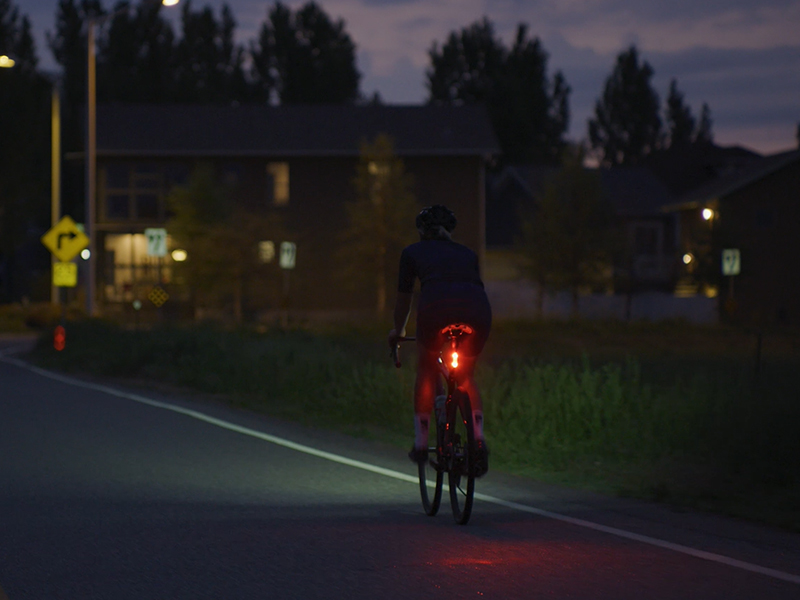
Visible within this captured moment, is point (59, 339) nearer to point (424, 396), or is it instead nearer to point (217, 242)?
point (424, 396)

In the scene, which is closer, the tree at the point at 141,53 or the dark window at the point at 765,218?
the dark window at the point at 765,218

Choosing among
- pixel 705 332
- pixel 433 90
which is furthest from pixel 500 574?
pixel 433 90

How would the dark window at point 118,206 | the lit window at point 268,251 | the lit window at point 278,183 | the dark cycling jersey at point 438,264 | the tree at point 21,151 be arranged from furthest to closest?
the tree at point 21,151 < the dark window at point 118,206 < the lit window at point 278,183 < the lit window at point 268,251 < the dark cycling jersey at point 438,264

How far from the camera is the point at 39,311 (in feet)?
141

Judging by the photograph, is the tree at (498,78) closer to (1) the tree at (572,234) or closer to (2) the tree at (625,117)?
(2) the tree at (625,117)

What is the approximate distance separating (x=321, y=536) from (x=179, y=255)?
131 ft

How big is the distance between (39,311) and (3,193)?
1632 centimetres

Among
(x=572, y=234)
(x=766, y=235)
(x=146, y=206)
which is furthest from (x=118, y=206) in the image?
(x=766, y=235)

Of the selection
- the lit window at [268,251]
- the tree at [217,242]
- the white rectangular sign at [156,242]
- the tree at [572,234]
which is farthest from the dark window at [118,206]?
the tree at [572,234]

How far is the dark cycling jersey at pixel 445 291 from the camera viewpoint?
746 cm

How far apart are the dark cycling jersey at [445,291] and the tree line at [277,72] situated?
56.5 meters

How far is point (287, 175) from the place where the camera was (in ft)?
171

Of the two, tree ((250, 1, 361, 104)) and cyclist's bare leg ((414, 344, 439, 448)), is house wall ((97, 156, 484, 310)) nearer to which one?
tree ((250, 1, 361, 104))

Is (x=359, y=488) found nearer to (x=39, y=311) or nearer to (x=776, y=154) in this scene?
(x=39, y=311)
